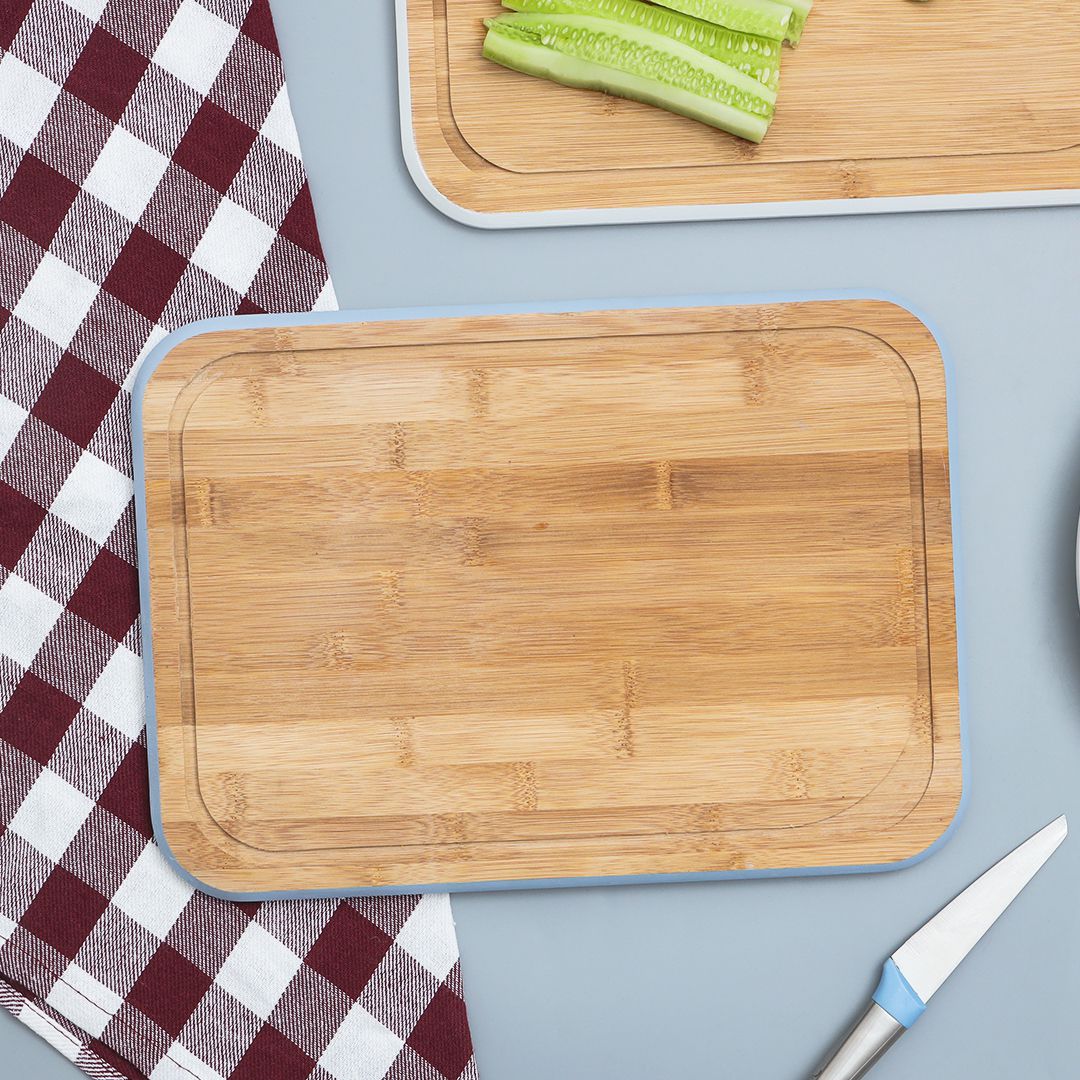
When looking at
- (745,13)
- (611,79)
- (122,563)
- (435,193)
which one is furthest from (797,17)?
(122,563)

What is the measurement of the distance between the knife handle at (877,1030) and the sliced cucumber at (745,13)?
812 mm

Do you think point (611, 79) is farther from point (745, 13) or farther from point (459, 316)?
point (459, 316)

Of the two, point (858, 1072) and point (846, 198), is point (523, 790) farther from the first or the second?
point (846, 198)

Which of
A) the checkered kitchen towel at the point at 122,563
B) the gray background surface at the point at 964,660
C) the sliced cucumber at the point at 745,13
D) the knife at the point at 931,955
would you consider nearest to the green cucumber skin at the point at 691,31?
the sliced cucumber at the point at 745,13

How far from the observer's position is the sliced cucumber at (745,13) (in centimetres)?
79

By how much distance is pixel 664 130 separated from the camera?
82cm

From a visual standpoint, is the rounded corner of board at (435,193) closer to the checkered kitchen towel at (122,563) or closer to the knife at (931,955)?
the checkered kitchen towel at (122,563)

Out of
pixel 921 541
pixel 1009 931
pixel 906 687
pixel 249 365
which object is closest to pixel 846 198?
pixel 921 541

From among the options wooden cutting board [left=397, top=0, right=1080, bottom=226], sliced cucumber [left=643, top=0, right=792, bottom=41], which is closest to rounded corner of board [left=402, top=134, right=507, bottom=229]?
wooden cutting board [left=397, top=0, right=1080, bottom=226]

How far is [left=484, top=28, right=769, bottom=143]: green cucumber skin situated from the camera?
2.63ft

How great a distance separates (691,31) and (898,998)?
0.85 m

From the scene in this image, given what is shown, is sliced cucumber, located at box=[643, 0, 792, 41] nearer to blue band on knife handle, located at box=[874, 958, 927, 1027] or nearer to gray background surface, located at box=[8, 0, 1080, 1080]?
gray background surface, located at box=[8, 0, 1080, 1080]

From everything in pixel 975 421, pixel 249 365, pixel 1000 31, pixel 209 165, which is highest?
pixel 1000 31

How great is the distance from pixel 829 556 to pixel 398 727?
1.32 feet
